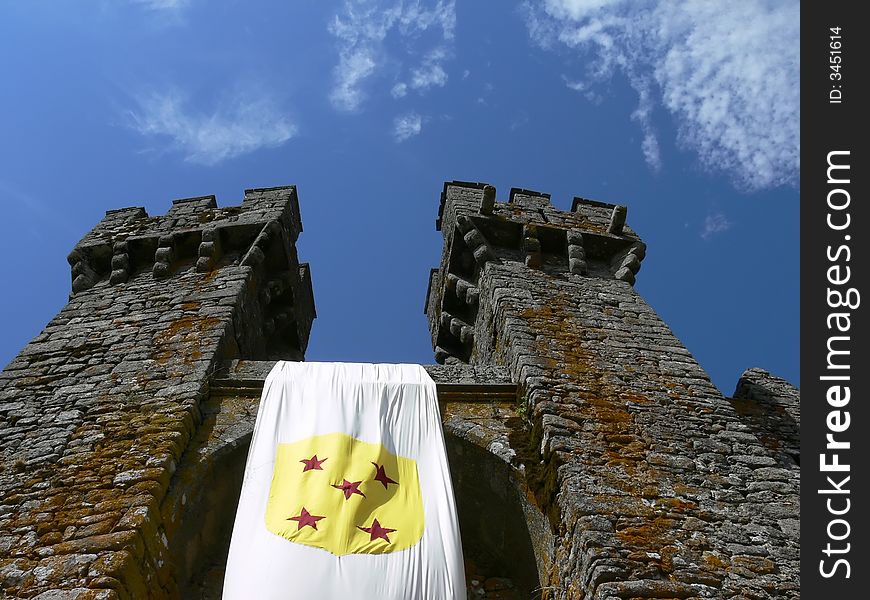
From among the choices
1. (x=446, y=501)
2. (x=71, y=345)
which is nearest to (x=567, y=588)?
(x=446, y=501)

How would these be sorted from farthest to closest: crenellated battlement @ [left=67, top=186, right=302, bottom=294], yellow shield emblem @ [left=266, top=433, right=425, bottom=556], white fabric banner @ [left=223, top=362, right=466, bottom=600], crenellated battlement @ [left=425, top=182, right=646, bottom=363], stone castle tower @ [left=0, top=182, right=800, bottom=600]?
crenellated battlement @ [left=425, top=182, right=646, bottom=363], crenellated battlement @ [left=67, top=186, right=302, bottom=294], stone castle tower @ [left=0, top=182, right=800, bottom=600], yellow shield emblem @ [left=266, top=433, right=425, bottom=556], white fabric banner @ [left=223, top=362, right=466, bottom=600]

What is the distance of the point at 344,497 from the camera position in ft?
15.5

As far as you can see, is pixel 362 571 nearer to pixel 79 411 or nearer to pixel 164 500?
pixel 164 500

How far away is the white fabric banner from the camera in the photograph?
4.13 metres

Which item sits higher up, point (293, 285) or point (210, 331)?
point (293, 285)

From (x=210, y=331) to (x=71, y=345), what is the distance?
1.21 m

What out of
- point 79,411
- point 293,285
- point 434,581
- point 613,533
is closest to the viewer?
point 434,581

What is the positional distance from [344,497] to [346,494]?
1.1 inches

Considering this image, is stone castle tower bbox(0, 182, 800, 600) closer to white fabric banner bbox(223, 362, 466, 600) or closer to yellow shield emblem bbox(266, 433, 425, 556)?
white fabric banner bbox(223, 362, 466, 600)

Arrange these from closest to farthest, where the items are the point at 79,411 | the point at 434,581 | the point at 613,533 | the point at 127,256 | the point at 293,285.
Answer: the point at 434,581
the point at 613,533
the point at 79,411
the point at 127,256
the point at 293,285

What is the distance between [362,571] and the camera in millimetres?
4180

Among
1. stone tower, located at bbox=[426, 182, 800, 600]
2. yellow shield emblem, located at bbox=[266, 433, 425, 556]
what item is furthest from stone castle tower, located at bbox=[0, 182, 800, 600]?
yellow shield emblem, located at bbox=[266, 433, 425, 556]

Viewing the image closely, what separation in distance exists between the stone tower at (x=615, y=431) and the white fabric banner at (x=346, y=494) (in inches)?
30.0

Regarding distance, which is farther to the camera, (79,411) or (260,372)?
(260,372)
